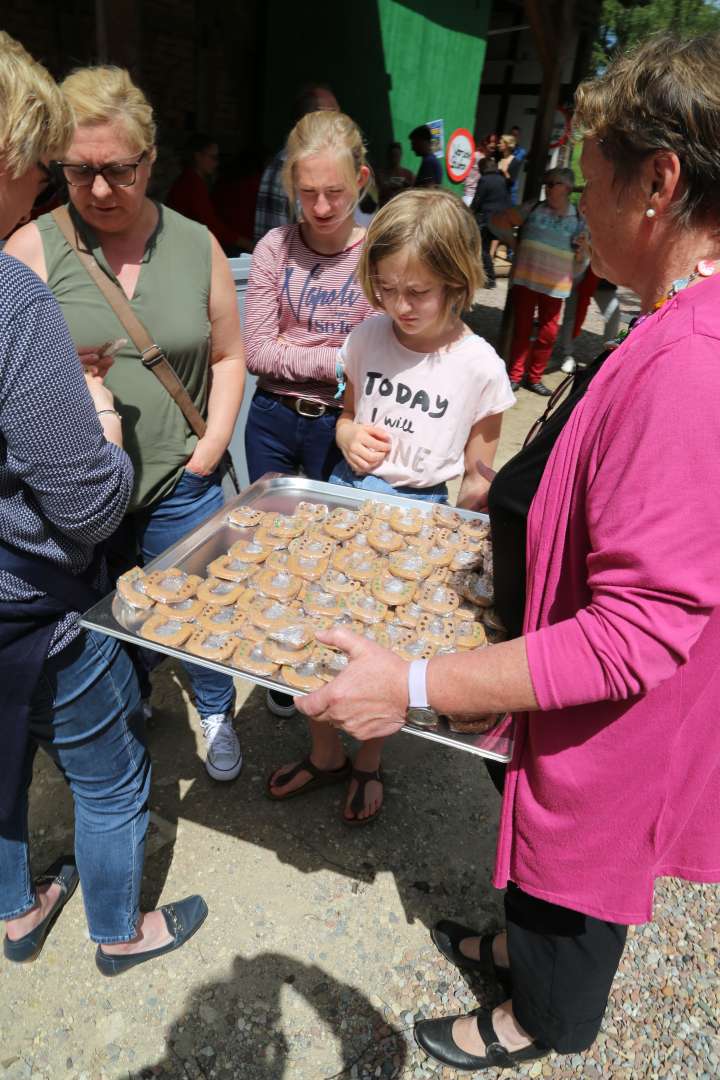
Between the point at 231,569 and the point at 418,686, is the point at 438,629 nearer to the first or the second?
the point at 418,686

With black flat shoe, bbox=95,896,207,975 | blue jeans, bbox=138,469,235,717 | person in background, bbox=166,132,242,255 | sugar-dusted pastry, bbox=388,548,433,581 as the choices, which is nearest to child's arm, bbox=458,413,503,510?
sugar-dusted pastry, bbox=388,548,433,581

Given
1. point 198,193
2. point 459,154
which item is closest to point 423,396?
point 198,193

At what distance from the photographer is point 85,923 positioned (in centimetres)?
209

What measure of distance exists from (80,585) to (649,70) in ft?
4.68

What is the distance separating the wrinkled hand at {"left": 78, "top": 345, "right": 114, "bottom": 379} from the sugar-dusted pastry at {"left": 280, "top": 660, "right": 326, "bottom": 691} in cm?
97

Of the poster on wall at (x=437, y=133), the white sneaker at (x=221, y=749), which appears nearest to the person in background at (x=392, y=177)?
the poster on wall at (x=437, y=133)

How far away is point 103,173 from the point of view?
178cm

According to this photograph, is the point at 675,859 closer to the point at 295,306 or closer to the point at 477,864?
the point at 477,864

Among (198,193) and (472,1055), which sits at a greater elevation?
(198,193)

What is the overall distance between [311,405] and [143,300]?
82 centimetres

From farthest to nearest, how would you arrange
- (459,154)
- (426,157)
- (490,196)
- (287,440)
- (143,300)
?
1. (459,154)
2. (490,196)
3. (426,157)
4. (287,440)
5. (143,300)

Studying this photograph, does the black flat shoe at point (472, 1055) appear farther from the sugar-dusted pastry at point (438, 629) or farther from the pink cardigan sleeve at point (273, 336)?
the pink cardigan sleeve at point (273, 336)

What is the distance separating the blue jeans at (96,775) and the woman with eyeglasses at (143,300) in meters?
0.31

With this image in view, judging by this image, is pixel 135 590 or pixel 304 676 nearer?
pixel 304 676
